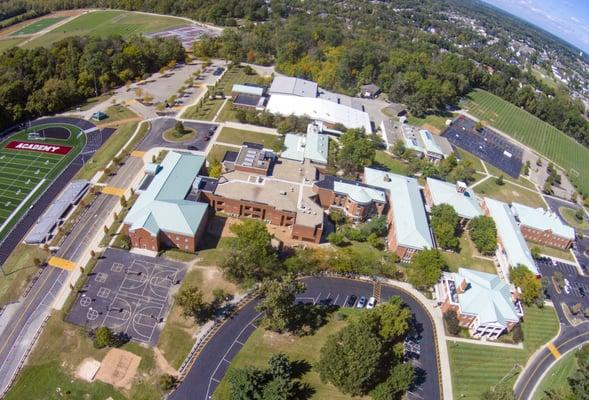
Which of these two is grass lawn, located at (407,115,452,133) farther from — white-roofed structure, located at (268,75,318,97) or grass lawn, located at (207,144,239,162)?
grass lawn, located at (207,144,239,162)

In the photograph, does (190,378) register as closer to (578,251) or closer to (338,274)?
(338,274)

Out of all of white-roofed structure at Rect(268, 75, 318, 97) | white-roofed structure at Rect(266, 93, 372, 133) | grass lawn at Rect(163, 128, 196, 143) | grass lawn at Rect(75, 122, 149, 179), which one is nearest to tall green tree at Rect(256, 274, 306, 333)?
grass lawn at Rect(75, 122, 149, 179)

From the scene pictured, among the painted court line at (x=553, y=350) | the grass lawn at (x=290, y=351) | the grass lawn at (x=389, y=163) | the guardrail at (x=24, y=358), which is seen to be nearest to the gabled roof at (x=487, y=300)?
the painted court line at (x=553, y=350)

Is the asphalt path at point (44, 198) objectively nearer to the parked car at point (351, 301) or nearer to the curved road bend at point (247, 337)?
the curved road bend at point (247, 337)

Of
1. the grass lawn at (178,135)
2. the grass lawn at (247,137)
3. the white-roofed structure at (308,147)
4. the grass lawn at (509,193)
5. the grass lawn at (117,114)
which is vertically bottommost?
the grass lawn at (117,114)

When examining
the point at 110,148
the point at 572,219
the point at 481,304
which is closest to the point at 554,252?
the point at 572,219
